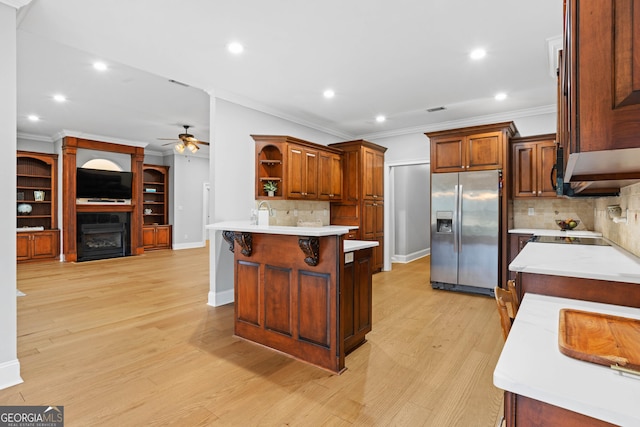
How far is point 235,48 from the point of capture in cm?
322

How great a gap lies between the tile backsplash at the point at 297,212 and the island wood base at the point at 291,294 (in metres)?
1.86

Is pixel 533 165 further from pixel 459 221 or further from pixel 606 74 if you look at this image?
pixel 606 74

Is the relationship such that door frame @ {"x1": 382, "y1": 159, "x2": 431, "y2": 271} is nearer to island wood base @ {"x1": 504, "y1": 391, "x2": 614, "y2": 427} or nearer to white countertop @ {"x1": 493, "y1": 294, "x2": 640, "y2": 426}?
white countertop @ {"x1": 493, "y1": 294, "x2": 640, "y2": 426}

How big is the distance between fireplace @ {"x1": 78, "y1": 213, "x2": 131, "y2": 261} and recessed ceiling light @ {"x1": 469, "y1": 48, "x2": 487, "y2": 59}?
333 inches

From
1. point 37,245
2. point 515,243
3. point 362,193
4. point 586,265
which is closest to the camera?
point 586,265

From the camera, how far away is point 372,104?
491cm

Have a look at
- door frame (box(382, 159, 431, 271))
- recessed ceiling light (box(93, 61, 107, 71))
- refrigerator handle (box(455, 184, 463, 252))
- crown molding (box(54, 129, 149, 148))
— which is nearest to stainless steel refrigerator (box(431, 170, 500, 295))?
refrigerator handle (box(455, 184, 463, 252))

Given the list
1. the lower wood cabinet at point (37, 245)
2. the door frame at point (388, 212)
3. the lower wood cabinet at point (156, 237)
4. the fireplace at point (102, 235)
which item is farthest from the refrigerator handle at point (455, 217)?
the lower wood cabinet at point (37, 245)

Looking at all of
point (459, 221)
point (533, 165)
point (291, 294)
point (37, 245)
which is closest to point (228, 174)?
point (291, 294)

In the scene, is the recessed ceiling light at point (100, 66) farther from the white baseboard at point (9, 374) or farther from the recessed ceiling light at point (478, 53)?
the recessed ceiling light at point (478, 53)

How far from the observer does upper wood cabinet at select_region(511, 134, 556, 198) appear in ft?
15.3

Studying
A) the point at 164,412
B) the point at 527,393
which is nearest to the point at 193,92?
the point at 164,412

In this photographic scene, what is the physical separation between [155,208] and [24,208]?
121 inches

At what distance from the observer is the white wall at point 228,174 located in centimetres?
429
